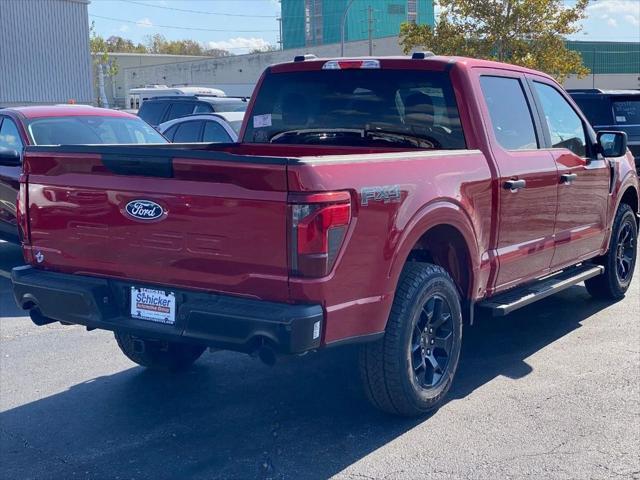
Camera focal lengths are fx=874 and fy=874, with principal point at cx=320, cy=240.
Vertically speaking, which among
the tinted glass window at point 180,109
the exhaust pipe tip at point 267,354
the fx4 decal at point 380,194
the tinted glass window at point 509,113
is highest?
the tinted glass window at point 509,113

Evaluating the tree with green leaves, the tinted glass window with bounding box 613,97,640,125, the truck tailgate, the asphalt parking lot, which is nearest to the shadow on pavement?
the asphalt parking lot

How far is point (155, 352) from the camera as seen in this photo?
5.99 meters

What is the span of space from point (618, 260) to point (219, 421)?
15.0ft

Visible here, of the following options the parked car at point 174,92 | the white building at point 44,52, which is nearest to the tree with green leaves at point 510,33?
the parked car at point 174,92

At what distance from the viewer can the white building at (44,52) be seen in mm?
35031

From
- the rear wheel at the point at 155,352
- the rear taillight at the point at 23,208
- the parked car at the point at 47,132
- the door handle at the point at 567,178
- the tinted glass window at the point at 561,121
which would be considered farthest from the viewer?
the parked car at the point at 47,132

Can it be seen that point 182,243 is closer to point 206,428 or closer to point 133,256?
point 133,256

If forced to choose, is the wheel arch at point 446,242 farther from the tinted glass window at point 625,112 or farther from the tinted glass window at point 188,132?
the tinted glass window at point 625,112

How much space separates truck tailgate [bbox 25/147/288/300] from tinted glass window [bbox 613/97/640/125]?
1015 cm

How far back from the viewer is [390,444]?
4.82 m

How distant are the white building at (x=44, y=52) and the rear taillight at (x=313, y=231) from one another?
33214 millimetres

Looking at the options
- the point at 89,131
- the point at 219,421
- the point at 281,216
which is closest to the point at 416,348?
the point at 219,421

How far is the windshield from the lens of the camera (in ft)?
19.0

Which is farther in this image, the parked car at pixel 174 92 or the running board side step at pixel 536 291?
the parked car at pixel 174 92
